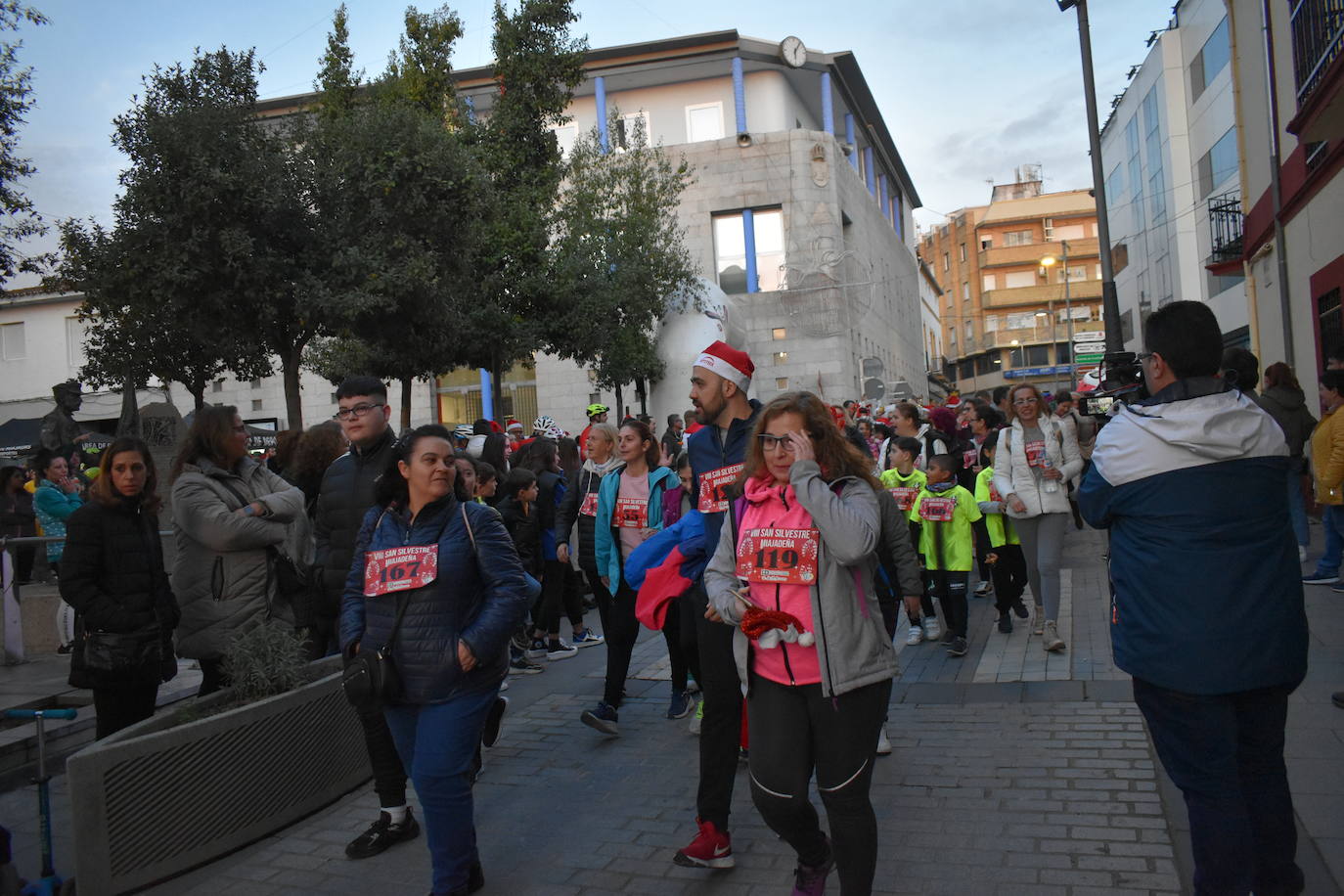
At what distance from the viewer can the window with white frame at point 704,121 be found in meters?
38.4

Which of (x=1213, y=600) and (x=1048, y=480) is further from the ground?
(x=1048, y=480)

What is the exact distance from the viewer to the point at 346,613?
4020mm

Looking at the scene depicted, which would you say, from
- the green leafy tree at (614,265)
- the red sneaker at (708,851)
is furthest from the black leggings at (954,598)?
the green leafy tree at (614,265)

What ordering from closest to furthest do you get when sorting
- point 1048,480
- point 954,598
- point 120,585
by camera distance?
point 120,585 → point 1048,480 → point 954,598

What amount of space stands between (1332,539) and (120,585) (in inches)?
368

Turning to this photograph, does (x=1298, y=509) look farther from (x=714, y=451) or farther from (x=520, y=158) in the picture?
(x=520, y=158)

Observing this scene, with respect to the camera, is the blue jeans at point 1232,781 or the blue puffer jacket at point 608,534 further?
the blue puffer jacket at point 608,534

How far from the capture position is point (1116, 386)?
587 centimetres

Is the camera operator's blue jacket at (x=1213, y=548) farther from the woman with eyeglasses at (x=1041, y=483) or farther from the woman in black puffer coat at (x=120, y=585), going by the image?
the woman with eyeglasses at (x=1041, y=483)

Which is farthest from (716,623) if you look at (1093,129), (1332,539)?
(1093,129)

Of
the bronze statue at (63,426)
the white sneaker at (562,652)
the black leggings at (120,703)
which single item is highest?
the bronze statue at (63,426)

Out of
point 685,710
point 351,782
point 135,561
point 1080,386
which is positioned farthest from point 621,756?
point 1080,386

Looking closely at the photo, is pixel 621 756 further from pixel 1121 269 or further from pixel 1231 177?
pixel 1121 269

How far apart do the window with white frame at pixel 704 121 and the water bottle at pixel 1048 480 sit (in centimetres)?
3295
